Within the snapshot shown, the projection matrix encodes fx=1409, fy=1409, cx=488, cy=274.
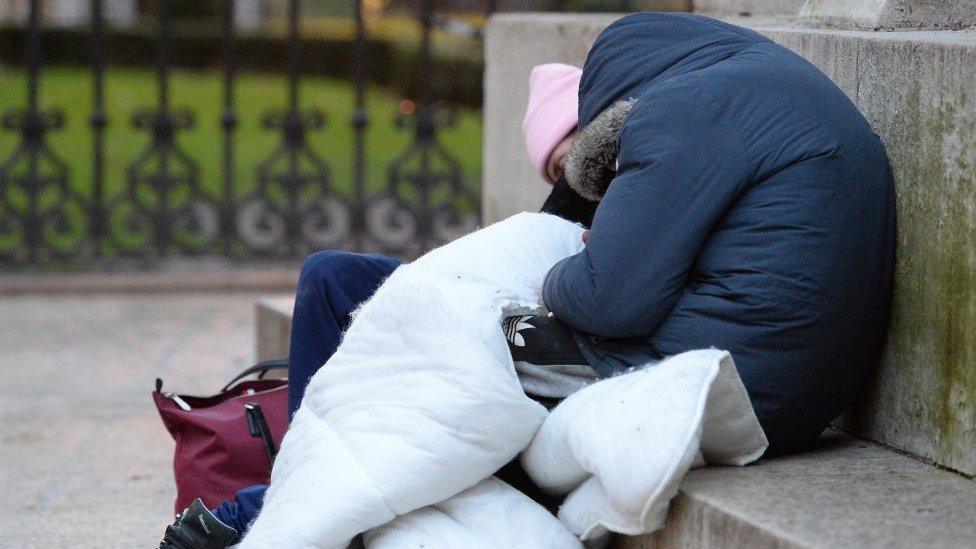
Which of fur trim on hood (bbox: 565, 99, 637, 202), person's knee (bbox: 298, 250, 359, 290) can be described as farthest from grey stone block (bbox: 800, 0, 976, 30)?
person's knee (bbox: 298, 250, 359, 290)

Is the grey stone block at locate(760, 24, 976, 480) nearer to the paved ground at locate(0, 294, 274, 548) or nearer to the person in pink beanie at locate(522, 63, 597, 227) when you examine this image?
the person in pink beanie at locate(522, 63, 597, 227)

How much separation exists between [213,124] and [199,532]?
393 inches

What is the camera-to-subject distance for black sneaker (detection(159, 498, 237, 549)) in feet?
9.25

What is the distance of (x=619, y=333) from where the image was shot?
2486mm

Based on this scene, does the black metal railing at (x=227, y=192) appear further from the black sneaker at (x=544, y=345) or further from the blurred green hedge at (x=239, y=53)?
the black sneaker at (x=544, y=345)

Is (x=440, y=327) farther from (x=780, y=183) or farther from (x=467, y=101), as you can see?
(x=467, y=101)

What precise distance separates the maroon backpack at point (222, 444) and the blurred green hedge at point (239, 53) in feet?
25.7

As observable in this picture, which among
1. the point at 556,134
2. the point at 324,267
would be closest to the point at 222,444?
the point at 324,267

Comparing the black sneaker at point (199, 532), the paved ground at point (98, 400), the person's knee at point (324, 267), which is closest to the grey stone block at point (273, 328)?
the paved ground at point (98, 400)

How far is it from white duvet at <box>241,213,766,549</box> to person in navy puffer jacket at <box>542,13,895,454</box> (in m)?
0.12

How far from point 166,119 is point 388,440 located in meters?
4.53

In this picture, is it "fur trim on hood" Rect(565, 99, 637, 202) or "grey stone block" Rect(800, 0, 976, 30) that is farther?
"grey stone block" Rect(800, 0, 976, 30)

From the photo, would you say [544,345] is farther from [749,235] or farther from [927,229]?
[927,229]

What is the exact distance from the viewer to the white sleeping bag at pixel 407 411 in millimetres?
2402
